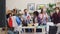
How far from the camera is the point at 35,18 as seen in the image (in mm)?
1402

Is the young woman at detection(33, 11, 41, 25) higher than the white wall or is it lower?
lower

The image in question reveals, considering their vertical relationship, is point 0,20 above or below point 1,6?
below

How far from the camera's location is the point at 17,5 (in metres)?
1.41

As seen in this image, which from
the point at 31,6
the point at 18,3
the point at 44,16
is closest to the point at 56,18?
the point at 44,16

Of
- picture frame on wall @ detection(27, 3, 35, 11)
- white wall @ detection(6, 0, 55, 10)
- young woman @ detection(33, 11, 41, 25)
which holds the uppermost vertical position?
white wall @ detection(6, 0, 55, 10)

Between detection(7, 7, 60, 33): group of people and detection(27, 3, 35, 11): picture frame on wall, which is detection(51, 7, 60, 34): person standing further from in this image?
detection(27, 3, 35, 11): picture frame on wall

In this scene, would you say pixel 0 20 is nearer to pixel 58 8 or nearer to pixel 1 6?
pixel 1 6

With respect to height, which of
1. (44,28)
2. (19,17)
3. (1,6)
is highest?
(1,6)

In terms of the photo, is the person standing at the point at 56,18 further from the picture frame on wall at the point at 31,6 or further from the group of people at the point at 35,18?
the picture frame on wall at the point at 31,6

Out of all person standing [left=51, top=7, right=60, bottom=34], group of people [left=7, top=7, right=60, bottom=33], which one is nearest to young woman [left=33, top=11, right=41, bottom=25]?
group of people [left=7, top=7, right=60, bottom=33]

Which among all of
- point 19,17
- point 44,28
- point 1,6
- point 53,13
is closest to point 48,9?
point 53,13

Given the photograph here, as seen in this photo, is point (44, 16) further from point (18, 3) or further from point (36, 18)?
point (18, 3)

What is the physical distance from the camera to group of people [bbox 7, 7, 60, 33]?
4.52 ft

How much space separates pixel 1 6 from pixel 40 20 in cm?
41
